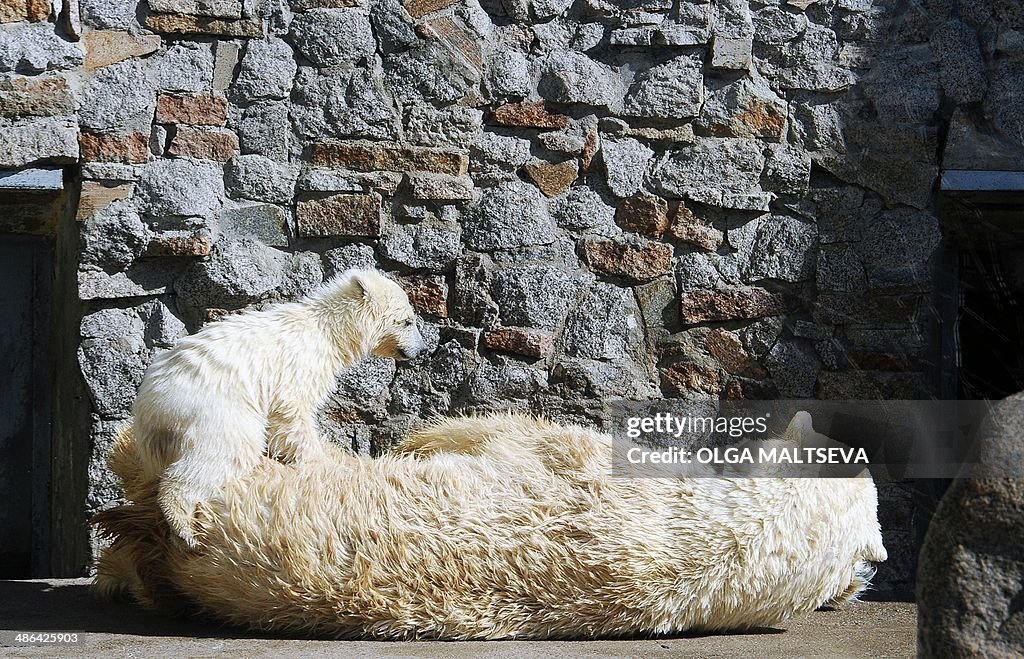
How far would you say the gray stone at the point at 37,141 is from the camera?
3604 millimetres

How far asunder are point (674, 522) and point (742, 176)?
5.91 feet

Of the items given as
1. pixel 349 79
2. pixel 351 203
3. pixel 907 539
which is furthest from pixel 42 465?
pixel 907 539

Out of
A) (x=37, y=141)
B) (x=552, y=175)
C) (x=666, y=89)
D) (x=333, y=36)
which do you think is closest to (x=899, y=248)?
(x=666, y=89)

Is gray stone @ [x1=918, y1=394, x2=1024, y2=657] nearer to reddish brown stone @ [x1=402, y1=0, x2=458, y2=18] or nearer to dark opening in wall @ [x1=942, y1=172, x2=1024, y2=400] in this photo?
dark opening in wall @ [x1=942, y1=172, x2=1024, y2=400]

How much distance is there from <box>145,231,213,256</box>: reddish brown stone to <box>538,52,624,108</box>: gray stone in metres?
1.35

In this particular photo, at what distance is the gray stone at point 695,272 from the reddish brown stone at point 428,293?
90cm

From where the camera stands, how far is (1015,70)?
4.07 metres

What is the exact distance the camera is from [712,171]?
13.3 feet

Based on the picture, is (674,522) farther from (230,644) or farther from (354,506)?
(230,644)

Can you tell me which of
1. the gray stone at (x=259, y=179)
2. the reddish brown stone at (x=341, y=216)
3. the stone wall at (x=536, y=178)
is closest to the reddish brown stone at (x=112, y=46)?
the stone wall at (x=536, y=178)

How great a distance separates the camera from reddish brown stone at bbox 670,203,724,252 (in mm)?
4035

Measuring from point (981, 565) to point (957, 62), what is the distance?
9.52 feet

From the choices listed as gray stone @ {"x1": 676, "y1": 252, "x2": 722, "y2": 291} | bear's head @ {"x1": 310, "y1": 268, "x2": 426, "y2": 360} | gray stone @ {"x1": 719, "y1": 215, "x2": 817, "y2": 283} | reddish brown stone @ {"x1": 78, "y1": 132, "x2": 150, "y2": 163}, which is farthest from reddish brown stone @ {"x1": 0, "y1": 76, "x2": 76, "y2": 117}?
gray stone @ {"x1": 719, "y1": 215, "x2": 817, "y2": 283}

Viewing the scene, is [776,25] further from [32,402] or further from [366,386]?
[32,402]
